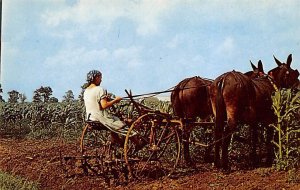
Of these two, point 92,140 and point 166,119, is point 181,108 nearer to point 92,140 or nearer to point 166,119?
point 166,119

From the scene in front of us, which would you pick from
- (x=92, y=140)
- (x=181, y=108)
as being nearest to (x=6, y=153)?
(x=92, y=140)

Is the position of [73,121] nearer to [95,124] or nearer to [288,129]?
[95,124]

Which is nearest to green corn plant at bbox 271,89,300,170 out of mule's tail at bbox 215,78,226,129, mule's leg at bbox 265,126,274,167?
mule's leg at bbox 265,126,274,167

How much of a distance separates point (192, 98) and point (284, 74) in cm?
179

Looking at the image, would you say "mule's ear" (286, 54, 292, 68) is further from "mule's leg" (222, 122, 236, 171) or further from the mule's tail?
"mule's leg" (222, 122, 236, 171)

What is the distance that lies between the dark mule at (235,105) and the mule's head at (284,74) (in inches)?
19.0

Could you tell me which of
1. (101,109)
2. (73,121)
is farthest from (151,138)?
(73,121)

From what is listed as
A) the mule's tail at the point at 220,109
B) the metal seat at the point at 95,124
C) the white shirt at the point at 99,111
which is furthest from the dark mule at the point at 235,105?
the metal seat at the point at 95,124

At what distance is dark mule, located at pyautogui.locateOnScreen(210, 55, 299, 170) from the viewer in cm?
741

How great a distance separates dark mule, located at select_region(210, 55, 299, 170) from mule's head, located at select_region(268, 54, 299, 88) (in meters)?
0.48

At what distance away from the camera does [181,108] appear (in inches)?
340

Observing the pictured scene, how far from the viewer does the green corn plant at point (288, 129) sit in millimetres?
6984

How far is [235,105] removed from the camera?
7430mm

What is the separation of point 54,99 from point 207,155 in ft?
63.9
